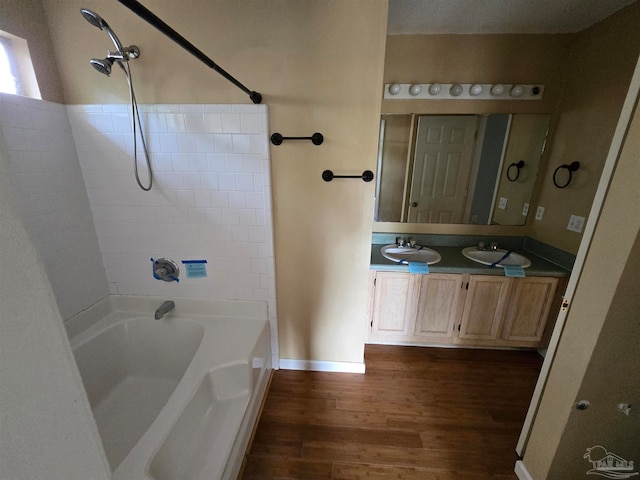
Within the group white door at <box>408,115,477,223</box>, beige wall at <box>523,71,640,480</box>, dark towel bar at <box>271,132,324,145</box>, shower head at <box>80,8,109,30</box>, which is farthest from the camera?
white door at <box>408,115,477,223</box>

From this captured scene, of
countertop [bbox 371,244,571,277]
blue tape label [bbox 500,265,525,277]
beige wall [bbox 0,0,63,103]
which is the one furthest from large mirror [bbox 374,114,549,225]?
beige wall [bbox 0,0,63,103]

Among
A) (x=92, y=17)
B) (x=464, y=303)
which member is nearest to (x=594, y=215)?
(x=464, y=303)

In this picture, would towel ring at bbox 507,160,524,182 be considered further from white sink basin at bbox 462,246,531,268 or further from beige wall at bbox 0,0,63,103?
beige wall at bbox 0,0,63,103

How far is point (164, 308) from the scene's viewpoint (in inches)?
69.2

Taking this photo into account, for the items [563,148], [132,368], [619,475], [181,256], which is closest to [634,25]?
[563,148]

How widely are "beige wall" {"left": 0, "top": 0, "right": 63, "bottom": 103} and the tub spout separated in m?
1.39

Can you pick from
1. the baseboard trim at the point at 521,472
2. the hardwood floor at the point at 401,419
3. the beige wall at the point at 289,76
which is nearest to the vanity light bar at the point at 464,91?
the beige wall at the point at 289,76

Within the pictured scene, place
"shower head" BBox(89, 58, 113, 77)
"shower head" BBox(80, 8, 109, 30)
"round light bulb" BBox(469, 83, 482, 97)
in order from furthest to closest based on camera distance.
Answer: "round light bulb" BBox(469, 83, 482, 97), "shower head" BBox(89, 58, 113, 77), "shower head" BBox(80, 8, 109, 30)

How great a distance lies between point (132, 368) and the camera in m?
1.78

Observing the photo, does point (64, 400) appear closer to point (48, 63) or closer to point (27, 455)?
point (27, 455)

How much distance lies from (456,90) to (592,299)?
1.77 meters

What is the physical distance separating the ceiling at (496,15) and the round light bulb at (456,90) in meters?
0.38

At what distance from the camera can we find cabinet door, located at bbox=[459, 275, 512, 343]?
2.01m

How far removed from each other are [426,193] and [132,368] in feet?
8.84
